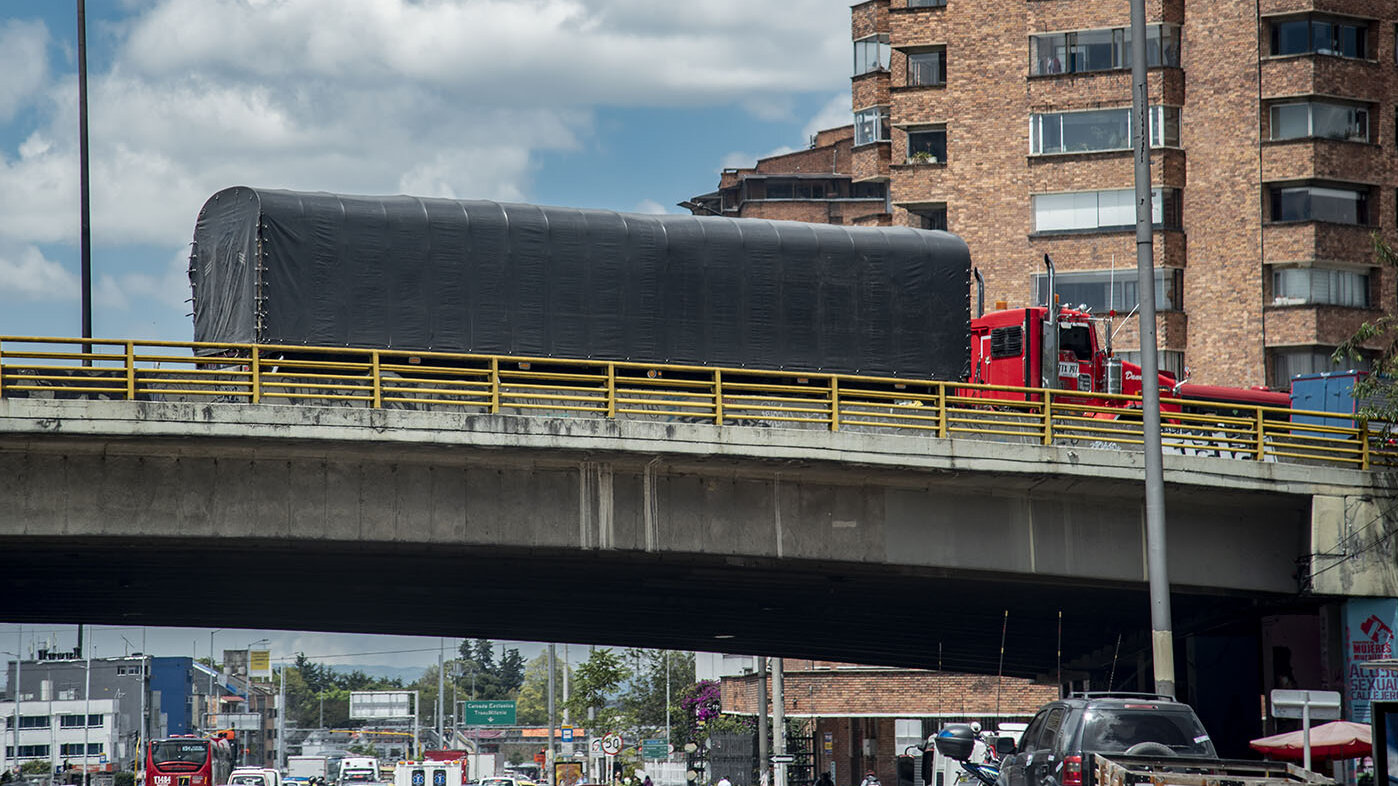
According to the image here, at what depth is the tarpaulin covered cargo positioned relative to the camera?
2792cm

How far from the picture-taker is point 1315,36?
184 feet

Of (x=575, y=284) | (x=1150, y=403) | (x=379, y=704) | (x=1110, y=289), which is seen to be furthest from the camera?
(x=379, y=704)

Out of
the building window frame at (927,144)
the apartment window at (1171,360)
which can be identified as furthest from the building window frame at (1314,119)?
the building window frame at (927,144)

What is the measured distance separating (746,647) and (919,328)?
1958 centimetres

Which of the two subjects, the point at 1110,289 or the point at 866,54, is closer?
the point at 1110,289

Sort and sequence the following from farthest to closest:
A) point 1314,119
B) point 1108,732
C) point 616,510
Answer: point 1314,119 → point 616,510 → point 1108,732

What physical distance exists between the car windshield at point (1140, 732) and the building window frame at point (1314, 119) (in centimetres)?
4369

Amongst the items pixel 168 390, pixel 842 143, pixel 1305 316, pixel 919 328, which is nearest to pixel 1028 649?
A: pixel 1305 316

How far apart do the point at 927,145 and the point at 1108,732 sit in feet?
155

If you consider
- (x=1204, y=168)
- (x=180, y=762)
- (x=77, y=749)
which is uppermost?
(x=1204, y=168)

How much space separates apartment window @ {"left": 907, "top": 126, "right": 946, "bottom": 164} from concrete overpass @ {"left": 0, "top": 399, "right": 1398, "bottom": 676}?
27750mm

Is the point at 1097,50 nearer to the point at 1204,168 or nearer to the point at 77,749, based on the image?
the point at 1204,168

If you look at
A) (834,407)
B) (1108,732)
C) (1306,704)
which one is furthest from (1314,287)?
(1108,732)

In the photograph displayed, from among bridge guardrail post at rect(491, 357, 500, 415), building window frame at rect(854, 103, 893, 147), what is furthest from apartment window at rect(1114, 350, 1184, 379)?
bridge guardrail post at rect(491, 357, 500, 415)
